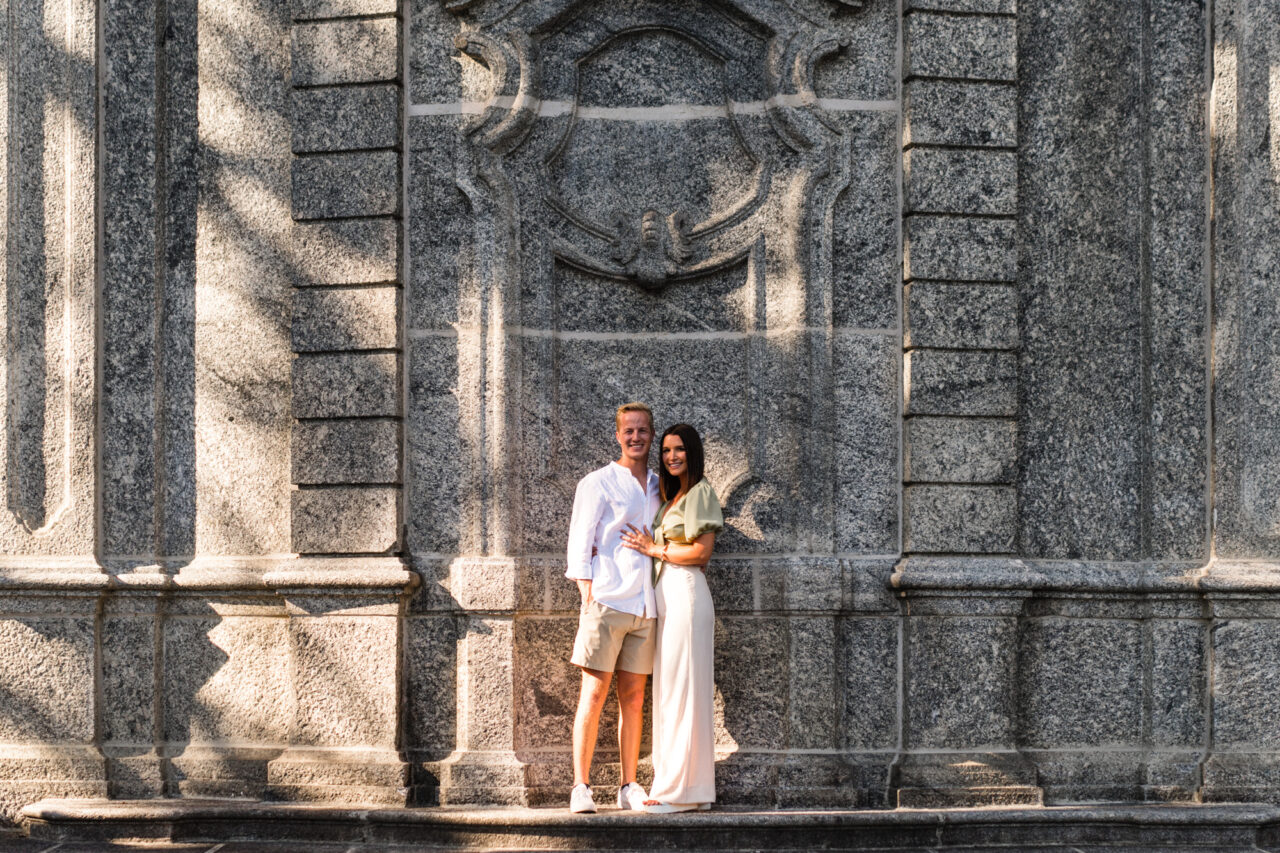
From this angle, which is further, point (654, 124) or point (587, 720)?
point (654, 124)

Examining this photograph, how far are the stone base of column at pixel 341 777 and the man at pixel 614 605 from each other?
0.93 m

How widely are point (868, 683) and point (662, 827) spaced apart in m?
1.34

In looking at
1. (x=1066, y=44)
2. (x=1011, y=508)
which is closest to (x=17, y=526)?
(x=1011, y=508)

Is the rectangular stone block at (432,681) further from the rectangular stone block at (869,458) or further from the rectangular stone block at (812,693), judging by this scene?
the rectangular stone block at (869,458)

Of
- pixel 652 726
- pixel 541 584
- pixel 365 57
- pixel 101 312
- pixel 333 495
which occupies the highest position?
pixel 365 57

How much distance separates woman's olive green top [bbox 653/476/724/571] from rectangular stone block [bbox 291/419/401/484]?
4.82ft

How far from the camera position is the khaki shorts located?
687 cm

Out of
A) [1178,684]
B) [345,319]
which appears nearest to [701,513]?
[345,319]

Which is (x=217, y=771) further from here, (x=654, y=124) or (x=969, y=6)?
(x=969, y=6)

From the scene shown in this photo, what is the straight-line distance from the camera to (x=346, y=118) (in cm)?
737

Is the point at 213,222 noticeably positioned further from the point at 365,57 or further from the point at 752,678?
the point at 752,678

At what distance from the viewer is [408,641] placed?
7.29m

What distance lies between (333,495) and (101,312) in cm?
172

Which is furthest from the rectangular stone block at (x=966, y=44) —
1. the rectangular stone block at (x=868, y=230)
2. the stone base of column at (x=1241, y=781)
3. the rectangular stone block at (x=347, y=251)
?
the stone base of column at (x=1241, y=781)
